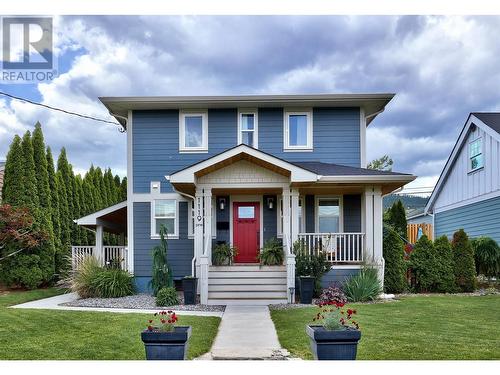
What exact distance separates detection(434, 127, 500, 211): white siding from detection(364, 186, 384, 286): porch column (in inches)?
207

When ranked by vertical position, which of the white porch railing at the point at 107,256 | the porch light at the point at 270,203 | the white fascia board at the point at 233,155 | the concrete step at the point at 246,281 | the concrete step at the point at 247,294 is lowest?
the concrete step at the point at 247,294

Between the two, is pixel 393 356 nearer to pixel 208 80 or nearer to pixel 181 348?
pixel 181 348

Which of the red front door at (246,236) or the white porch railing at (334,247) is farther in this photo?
the red front door at (246,236)

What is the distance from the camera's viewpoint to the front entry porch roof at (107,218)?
12.8m

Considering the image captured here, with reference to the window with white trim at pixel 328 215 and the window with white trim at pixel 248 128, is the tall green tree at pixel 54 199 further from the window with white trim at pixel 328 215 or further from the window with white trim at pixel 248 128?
the window with white trim at pixel 328 215

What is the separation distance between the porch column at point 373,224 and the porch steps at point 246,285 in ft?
7.50

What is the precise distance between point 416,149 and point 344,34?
1272cm

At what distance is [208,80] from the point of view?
12.9m

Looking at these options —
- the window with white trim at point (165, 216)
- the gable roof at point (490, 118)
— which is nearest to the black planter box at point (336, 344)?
the window with white trim at point (165, 216)

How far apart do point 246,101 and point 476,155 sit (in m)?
8.80

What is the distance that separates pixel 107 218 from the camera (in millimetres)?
13602

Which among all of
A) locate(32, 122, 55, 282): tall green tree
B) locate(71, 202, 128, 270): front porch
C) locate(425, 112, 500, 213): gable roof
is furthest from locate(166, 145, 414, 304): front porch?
locate(425, 112, 500, 213): gable roof

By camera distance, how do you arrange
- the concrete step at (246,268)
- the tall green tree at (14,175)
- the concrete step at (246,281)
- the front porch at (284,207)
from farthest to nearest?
the tall green tree at (14,175) < the concrete step at (246,268) < the concrete step at (246,281) < the front porch at (284,207)

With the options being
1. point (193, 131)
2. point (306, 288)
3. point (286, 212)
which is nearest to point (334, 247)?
point (286, 212)
